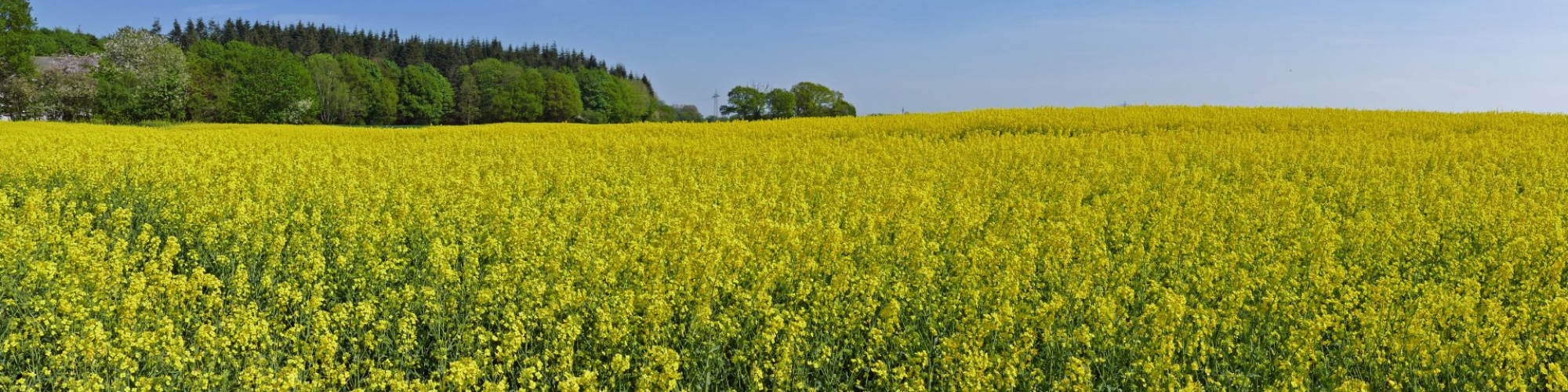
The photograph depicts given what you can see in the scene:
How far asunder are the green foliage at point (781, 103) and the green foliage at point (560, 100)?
25.1 m

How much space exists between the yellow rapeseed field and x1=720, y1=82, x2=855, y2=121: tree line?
8467cm

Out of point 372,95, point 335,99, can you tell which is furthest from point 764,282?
point 372,95

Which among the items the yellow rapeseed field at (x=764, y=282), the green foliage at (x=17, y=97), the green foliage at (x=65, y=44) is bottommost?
the yellow rapeseed field at (x=764, y=282)

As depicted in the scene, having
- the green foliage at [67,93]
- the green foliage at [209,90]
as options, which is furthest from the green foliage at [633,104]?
the green foliage at [67,93]

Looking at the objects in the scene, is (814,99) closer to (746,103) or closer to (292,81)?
(746,103)

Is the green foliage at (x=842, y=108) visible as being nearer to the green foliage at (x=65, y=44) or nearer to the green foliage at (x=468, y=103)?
the green foliage at (x=468, y=103)

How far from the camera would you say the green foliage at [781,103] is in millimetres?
98125

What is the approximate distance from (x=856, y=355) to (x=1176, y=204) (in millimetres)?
6991

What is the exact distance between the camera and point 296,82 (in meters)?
73.9

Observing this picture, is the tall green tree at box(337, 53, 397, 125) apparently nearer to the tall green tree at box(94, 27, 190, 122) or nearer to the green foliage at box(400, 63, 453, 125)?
the green foliage at box(400, 63, 453, 125)

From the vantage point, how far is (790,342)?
16.0 feet

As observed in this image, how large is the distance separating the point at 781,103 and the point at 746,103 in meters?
5.08

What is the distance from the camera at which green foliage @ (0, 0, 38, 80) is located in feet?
173

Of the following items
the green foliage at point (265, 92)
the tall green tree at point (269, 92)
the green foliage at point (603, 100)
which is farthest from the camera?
the green foliage at point (603, 100)
